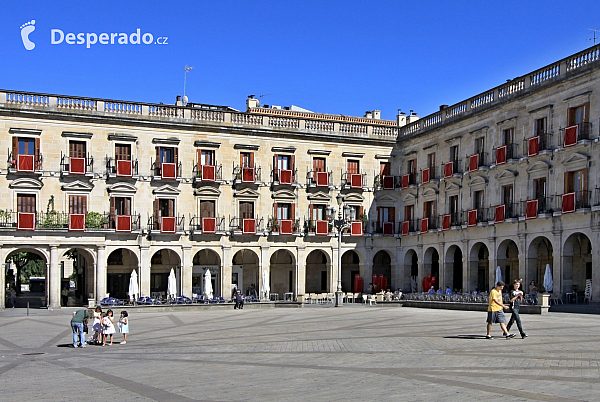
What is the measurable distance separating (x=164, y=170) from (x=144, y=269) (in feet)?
22.4

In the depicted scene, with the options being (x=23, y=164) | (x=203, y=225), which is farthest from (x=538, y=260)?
(x=23, y=164)

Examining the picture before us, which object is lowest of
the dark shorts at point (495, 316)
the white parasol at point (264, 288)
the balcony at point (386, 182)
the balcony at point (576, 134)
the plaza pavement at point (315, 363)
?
the white parasol at point (264, 288)

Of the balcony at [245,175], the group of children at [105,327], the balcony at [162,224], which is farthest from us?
the balcony at [245,175]

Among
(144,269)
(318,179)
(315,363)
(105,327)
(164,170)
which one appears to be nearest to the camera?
(315,363)

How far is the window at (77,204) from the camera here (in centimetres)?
5122

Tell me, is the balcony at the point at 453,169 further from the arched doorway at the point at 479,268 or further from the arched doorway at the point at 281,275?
the arched doorway at the point at 281,275

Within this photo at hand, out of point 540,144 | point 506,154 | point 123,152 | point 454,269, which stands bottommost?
point 454,269

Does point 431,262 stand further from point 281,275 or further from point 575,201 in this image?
point 575,201

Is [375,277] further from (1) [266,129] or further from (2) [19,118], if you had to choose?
(2) [19,118]

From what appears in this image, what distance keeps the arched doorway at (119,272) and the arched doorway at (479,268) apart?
2404 centimetres

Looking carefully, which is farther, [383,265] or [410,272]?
[383,265]

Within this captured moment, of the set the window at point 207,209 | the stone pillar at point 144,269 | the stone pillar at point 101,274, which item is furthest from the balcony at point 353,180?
the stone pillar at point 101,274

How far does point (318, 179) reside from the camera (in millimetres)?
57344

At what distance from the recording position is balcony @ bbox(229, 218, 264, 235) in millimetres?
55250
